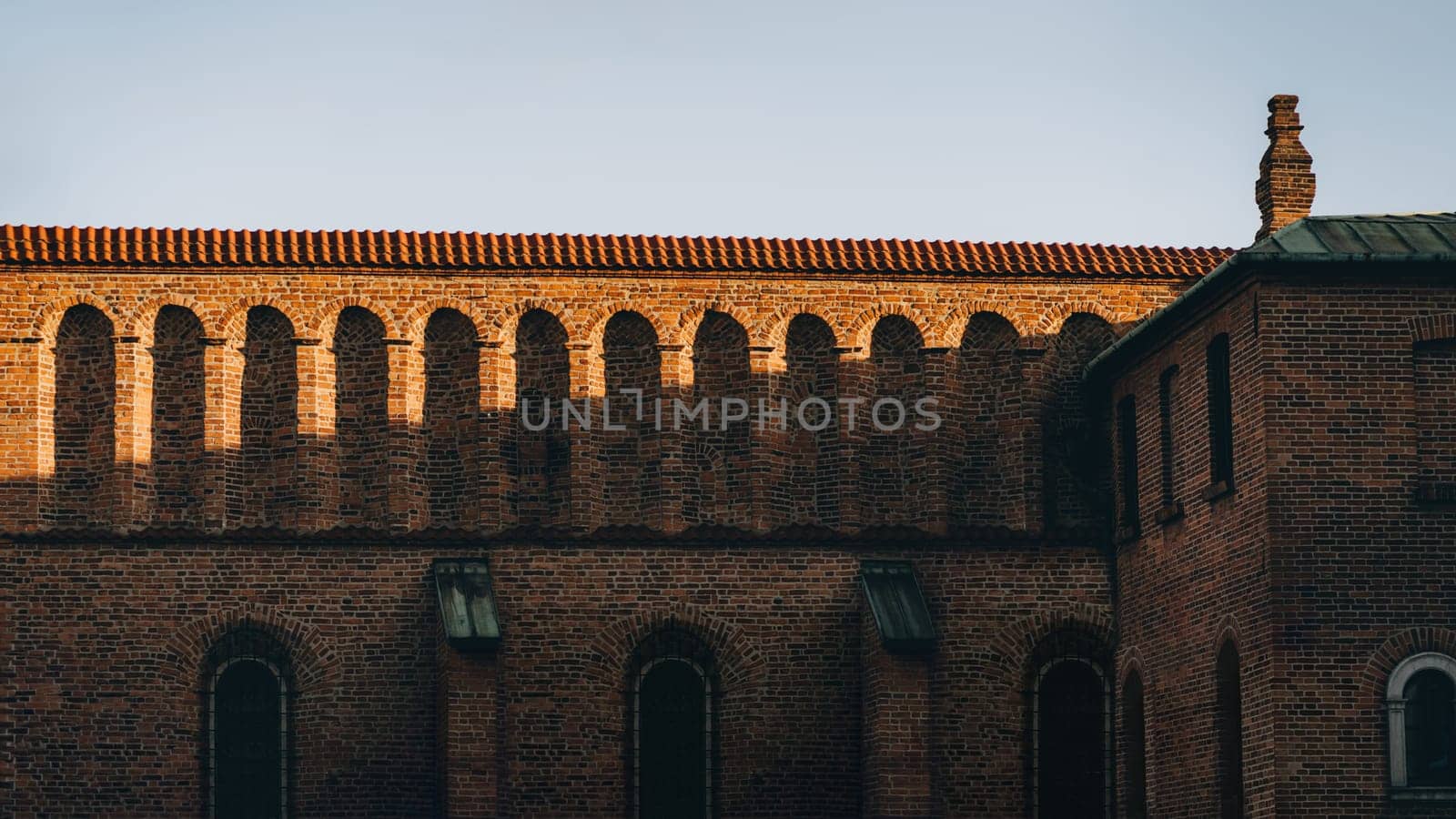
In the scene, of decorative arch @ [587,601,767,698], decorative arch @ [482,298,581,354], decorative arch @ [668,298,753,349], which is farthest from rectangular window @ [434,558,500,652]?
decorative arch @ [668,298,753,349]

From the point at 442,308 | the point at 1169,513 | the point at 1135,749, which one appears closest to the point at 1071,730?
the point at 1135,749

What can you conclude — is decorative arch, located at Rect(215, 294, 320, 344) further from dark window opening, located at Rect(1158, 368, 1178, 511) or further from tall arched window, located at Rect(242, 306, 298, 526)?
dark window opening, located at Rect(1158, 368, 1178, 511)

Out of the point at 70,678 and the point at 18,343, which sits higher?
the point at 18,343

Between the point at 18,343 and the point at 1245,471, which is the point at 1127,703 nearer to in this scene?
the point at 1245,471

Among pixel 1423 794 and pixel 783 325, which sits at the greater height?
pixel 783 325

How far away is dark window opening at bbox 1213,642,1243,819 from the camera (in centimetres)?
2358

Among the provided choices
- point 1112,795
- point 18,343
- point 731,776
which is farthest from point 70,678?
point 1112,795

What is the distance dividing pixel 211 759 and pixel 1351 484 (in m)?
12.5

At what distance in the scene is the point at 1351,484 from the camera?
22.5 metres

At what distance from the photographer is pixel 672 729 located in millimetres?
27125

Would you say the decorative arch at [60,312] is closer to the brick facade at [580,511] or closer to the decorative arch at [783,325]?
the brick facade at [580,511]

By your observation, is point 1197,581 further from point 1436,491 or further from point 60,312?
point 60,312

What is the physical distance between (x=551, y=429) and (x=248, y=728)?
4.71 metres

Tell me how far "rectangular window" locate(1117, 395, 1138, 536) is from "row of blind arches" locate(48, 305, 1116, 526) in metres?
0.63
